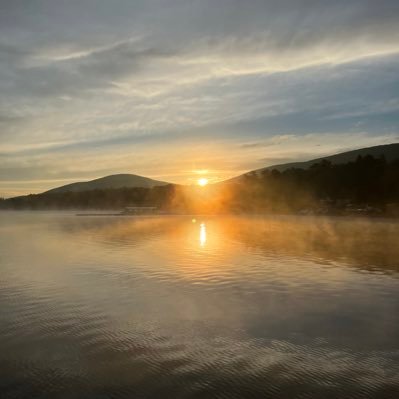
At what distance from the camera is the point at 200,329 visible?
54.3 feet

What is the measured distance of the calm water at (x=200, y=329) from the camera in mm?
11695

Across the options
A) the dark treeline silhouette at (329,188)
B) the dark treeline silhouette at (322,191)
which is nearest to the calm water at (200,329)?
the dark treeline silhouette at (322,191)

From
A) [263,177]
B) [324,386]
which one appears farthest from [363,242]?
[263,177]

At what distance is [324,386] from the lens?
11.6m

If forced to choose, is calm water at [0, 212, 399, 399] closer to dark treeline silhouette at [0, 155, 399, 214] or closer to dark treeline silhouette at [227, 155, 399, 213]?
dark treeline silhouette at [0, 155, 399, 214]

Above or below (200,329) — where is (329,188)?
above

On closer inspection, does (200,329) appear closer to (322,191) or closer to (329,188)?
(329,188)

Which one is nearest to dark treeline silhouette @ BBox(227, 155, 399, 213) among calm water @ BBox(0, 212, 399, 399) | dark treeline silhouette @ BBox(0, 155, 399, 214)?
dark treeline silhouette @ BBox(0, 155, 399, 214)

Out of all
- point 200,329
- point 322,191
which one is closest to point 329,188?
point 322,191

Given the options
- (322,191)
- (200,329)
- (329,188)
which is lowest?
(200,329)

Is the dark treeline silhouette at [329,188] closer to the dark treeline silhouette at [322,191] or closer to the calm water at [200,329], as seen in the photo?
the dark treeline silhouette at [322,191]

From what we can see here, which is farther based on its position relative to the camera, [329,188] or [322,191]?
[322,191]

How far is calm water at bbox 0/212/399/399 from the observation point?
1170 cm

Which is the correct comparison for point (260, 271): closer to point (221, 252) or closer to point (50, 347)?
point (221, 252)
